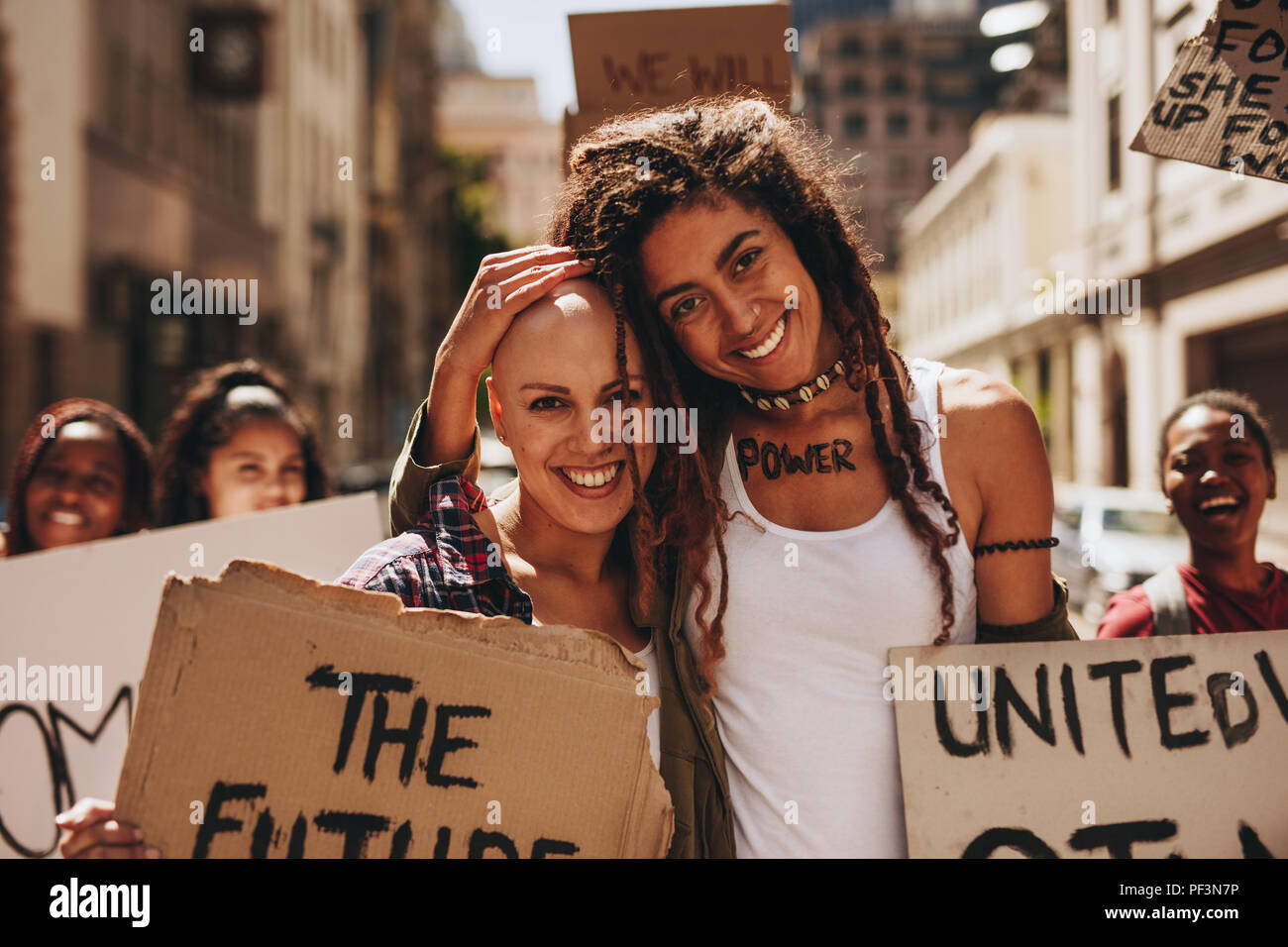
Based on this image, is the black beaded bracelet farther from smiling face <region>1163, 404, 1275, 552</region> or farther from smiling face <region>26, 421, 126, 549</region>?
smiling face <region>26, 421, 126, 549</region>

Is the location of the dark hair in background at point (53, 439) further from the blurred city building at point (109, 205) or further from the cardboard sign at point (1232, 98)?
the blurred city building at point (109, 205)

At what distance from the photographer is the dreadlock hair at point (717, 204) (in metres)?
2.03

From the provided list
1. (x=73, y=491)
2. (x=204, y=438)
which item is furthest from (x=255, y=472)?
(x=73, y=491)

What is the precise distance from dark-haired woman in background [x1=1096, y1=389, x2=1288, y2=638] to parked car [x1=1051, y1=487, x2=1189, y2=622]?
6474 millimetres

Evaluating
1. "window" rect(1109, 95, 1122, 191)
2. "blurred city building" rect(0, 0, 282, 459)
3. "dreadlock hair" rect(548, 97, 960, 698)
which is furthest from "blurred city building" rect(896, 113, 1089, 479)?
"dreadlock hair" rect(548, 97, 960, 698)

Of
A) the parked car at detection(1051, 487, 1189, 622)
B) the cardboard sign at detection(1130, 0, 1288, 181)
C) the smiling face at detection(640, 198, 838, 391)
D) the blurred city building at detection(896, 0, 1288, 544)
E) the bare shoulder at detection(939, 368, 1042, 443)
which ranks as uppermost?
the blurred city building at detection(896, 0, 1288, 544)

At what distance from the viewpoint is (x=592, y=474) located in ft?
6.64

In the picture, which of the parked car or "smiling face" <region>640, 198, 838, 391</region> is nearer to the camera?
"smiling face" <region>640, 198, 838, 391</region>

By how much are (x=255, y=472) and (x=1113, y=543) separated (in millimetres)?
8102

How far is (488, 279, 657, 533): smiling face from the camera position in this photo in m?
1.97

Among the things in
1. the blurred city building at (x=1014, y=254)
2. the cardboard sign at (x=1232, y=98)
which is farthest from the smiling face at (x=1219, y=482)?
the blurred city building at (x=1014, y=254)

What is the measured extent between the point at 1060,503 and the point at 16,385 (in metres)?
11.7

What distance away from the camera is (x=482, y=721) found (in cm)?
172
